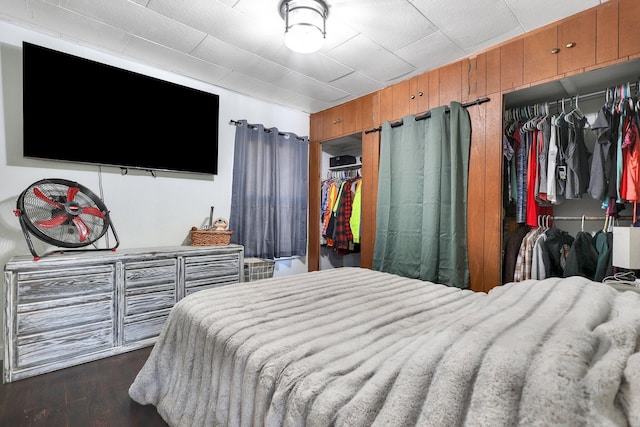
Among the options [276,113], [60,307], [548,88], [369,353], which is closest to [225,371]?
Result: [369,353]

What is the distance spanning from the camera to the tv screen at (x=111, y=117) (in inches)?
84.5

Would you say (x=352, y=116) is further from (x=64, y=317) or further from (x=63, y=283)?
(x=64, y=317)

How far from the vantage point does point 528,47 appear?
83.6 inches

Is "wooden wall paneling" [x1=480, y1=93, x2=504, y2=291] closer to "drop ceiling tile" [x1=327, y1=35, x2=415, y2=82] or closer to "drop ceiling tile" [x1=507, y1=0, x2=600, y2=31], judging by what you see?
"drop ceiling tile" [x1=507, y1=0, x2=600, y2=31]

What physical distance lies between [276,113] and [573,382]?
11.8 ft

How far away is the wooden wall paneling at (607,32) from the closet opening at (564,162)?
0.08 meters

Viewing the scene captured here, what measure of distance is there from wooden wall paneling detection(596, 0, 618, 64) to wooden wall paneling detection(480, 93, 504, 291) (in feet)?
1.92

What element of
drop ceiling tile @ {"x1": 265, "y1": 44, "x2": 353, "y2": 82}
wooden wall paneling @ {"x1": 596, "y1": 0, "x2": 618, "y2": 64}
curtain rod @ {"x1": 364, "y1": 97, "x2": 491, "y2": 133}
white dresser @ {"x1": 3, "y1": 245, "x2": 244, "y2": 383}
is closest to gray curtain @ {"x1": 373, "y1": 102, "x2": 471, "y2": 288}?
curtain rod @ {"x1": 364, "y1": 97, "x2": 491, "y2": 133}

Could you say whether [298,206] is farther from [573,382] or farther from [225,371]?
[573,382]

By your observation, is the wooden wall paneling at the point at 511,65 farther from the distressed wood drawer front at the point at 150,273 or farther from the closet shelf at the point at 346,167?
the distressed wood drawer front at the point at 150,273

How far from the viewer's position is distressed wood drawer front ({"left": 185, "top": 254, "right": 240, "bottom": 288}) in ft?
8.16

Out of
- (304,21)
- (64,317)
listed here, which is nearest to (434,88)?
(304,21)

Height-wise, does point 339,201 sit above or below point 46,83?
→ below

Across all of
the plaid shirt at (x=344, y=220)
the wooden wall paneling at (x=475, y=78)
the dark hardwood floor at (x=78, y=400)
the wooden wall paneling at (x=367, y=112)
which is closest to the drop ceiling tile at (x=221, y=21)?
the wooden wall paneling at (x=367, y=112)
